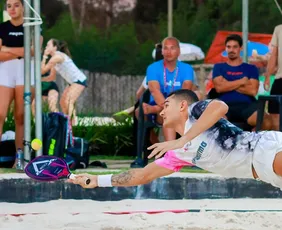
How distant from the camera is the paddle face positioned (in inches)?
228

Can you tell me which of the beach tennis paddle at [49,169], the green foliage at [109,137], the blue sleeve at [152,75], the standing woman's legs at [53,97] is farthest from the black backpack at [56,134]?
the beach tennis paddle at [49,169]

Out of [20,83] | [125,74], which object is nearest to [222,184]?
[20,83]

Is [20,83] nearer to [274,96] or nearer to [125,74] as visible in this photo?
[274,96]

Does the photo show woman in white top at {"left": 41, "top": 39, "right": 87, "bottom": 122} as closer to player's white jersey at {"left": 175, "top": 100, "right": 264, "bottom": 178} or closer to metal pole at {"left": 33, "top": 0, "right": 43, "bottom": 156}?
metal pole at {"left": 33, "top": 0, "right": 43, "bottom": 156}

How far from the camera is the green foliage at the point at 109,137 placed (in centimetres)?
1172

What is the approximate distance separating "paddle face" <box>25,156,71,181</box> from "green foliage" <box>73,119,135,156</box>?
5767 millimetres

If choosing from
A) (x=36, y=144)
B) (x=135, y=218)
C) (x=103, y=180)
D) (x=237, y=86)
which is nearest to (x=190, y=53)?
(x=237, y=86)

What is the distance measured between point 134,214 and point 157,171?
5.08 feet

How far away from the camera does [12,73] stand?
31.1 feet

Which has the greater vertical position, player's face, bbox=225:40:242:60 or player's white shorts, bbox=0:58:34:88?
player's face, bbox=225:40:242:60

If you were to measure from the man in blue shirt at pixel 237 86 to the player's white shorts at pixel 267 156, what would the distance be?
4206mm

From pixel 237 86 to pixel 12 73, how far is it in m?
2.45

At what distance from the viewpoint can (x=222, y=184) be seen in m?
8.91

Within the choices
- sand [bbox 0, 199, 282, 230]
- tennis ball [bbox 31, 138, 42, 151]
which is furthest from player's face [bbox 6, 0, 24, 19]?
sand [bbox 0, 199, 282, 230]
